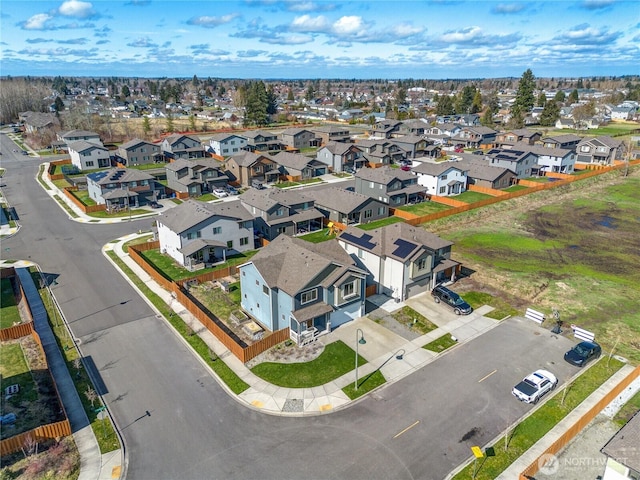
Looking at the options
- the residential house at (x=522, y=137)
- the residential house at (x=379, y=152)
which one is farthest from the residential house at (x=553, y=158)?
the residential house at (x=379, y=152)

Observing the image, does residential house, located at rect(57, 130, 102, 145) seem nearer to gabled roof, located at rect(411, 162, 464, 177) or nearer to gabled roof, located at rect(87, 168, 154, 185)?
gabled roof, located at rect(87, 168, 154, 185)

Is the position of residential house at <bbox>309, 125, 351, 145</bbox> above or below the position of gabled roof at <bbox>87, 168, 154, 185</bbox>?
above

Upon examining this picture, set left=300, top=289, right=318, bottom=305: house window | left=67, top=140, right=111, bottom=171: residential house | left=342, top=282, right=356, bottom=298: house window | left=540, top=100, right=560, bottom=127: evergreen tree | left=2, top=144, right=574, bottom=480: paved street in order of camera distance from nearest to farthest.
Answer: left=2, top=144, right=574, bottom=480: paved street → left=300, top=289, right=318, bottom=305: house window → left=342, top=282, right=356, bottom=298: house window → left=67, top=140, right=111, bottom=171: residential house → left=540, top=100, right=560, bottom=127: evergreen tree

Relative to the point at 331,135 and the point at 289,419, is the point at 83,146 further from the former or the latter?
the point at 289,419

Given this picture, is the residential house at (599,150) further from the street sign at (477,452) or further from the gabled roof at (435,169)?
the street sign at (477,452)

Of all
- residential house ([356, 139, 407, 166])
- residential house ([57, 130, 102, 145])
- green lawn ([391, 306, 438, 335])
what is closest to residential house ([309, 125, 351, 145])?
residential house ([356, 139, 407, 166])

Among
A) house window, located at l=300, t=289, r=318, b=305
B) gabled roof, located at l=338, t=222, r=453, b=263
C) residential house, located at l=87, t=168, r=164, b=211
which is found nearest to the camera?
house window, located at l=300, t=289, r=318, b=305

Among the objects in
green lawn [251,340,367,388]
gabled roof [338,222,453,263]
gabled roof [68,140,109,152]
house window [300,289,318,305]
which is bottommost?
green lawn [251,340,367,388]
